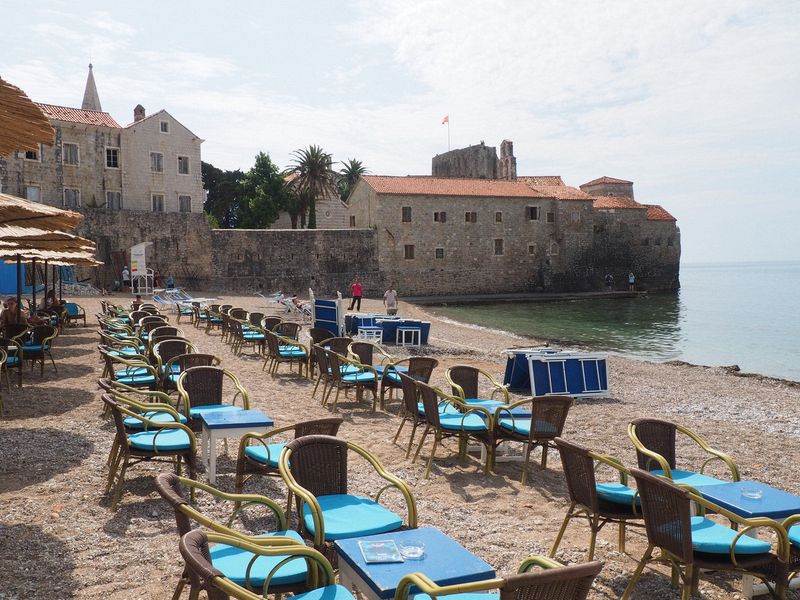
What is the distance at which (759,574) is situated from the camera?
333 cm

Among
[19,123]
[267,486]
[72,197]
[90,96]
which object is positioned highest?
[90,96]

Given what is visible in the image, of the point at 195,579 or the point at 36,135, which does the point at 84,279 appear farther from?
the point at 195,579

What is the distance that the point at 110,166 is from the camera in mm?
36875

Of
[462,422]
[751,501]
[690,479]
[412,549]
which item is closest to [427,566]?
[412,549]

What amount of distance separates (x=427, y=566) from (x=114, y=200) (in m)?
39.0

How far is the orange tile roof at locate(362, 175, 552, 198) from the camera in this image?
139 ft

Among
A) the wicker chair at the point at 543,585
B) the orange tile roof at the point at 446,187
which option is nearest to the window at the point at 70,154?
the orange tile roof at the point at 446,187

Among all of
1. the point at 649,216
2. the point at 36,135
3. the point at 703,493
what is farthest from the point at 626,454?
the point at 649,216

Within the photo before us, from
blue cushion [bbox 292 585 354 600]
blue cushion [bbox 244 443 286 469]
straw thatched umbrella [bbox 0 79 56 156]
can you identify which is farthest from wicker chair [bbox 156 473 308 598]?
straw thatched umbrella [bbox 0 79 56 156]

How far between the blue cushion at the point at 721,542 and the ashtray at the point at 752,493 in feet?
1.05

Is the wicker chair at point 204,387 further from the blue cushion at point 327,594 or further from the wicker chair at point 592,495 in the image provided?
the blue cushion at point 327,594

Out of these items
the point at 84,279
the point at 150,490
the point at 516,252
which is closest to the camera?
the point at 150,490

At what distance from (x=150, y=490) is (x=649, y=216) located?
169 feet

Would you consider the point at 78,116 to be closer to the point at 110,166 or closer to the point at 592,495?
the point at 110,166
